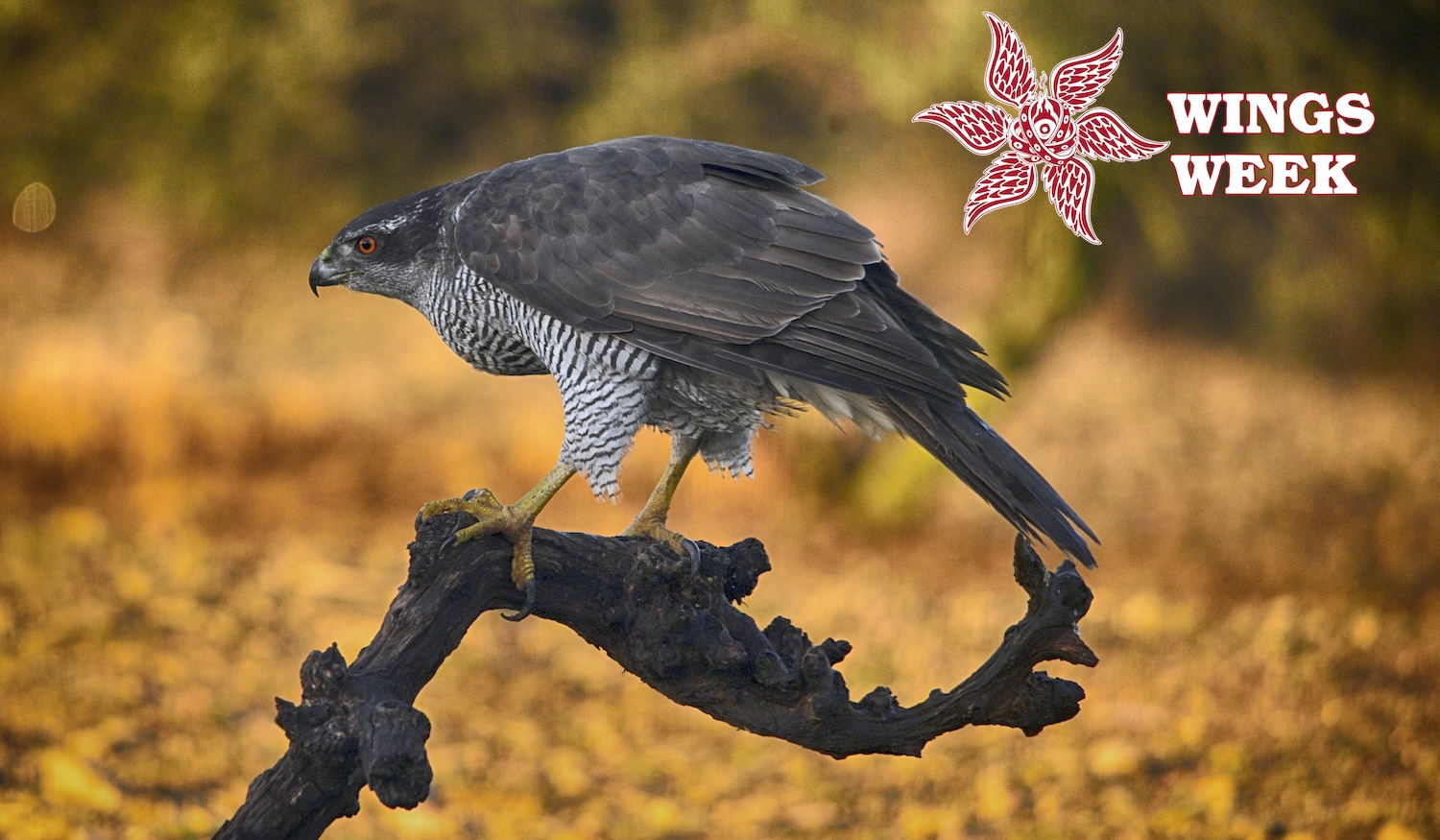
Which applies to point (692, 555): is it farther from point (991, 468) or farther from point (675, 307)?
point (991, 468)

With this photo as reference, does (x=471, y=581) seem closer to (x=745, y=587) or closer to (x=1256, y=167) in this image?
(x=745, y=587)

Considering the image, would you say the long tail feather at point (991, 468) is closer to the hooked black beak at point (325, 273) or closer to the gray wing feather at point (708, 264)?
the gray wing feather at point (708, 264)

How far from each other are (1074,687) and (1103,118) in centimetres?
173

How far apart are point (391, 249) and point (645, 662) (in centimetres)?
114

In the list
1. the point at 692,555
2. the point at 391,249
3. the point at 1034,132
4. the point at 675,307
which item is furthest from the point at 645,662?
the point at 1034,132

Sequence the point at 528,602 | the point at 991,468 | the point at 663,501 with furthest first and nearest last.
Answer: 1. the point at 663,501
2. the point at 528,602
3. the point at 991,468

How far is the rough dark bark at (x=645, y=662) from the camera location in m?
2.45

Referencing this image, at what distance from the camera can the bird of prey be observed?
2.57m

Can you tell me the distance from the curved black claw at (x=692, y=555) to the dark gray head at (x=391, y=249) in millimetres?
879

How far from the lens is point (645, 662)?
2.81m

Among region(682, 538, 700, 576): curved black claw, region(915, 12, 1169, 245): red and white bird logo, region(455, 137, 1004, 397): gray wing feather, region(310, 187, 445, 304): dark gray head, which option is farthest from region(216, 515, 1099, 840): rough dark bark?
region(915, 12, 1169, 245): red and white bird logo

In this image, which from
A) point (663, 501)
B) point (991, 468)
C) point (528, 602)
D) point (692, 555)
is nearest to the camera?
point (991, 468)

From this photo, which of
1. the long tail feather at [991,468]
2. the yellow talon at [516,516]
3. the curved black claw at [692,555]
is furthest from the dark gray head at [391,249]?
the long tail feather at [991,468]

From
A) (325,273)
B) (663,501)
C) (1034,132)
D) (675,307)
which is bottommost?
(663,501)
